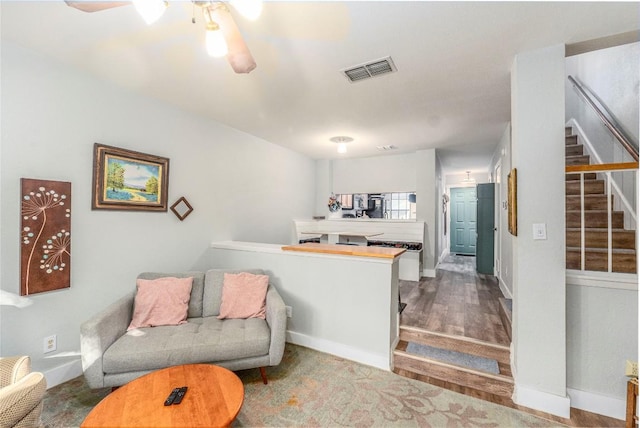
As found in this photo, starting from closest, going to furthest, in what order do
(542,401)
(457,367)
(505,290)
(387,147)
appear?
(542,401), (457,367), (505,290), (387,147)

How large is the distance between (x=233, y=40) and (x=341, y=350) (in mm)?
2557

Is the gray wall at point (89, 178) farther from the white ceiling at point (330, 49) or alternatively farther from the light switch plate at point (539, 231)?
the light switch plate at point (539, 231)

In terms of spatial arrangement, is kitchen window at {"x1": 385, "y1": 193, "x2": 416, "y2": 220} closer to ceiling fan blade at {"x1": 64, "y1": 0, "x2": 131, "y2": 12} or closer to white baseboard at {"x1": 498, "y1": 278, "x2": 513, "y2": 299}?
white baseboard at {"x1": 498, "y1": 278, "x2": 513, "y2": 299}

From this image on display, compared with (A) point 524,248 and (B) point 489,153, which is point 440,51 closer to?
(A) point 524,248

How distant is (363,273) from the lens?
2469 millimetres

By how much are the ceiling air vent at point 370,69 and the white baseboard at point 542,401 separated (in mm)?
2631

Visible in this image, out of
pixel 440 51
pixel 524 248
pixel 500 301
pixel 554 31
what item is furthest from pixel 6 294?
pixel 500 301

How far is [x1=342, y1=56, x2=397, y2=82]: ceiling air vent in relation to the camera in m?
2.16

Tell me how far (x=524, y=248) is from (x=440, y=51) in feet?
5.18

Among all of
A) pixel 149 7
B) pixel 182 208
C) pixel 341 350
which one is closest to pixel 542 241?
pixel 341 350

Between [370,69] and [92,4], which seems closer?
[92,4]

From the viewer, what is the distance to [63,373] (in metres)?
2.19

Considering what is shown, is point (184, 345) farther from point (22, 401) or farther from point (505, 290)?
point (505, 290)

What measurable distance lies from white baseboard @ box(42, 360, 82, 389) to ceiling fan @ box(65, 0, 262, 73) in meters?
2.58
